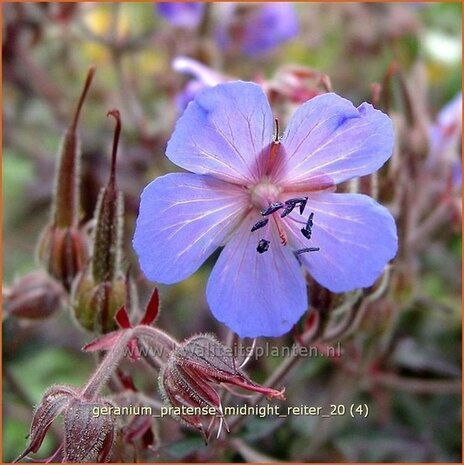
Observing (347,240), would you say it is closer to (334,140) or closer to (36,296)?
(334,140)

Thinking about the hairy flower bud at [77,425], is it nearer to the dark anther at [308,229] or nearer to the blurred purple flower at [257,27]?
the dark anther at [308,229]

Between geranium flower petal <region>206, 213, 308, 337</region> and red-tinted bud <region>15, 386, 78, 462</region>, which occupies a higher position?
geranium flower petal <region>206, 213, 308, 337</region>

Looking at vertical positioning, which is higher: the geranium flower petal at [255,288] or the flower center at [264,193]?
the flower center at [264,193]

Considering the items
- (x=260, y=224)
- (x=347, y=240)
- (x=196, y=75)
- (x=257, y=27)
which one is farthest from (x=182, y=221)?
(x=257, y=27)

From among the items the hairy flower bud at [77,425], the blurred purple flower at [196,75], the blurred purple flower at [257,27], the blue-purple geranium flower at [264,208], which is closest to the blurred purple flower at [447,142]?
the blurred purple flower at [196,75]

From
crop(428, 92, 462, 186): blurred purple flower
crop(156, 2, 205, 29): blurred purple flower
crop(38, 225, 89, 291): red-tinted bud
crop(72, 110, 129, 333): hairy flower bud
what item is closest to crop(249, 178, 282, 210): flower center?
crop(72, 110, 129, 333): hairy flower bud

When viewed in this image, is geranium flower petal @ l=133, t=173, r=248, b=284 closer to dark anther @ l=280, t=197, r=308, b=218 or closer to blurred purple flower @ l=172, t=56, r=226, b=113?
dark anther @ l=280, t=197, r=308, b=218
